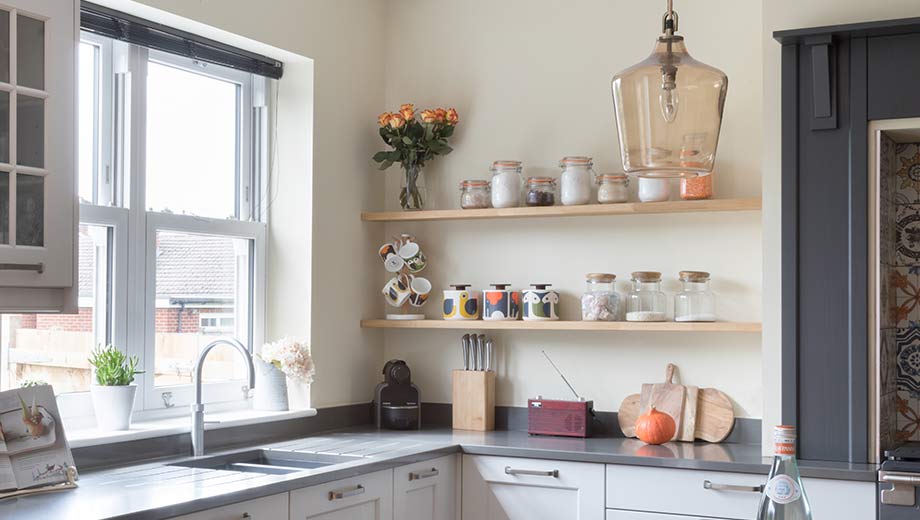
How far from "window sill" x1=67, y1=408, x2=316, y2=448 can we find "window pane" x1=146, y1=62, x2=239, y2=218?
0.74 meters

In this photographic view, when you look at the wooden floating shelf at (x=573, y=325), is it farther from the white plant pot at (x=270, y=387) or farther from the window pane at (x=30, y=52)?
the window pane at (x=30, y=52)

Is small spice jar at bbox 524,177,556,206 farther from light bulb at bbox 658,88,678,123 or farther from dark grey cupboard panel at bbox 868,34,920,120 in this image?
light bulb at bbox 658,88,678,123

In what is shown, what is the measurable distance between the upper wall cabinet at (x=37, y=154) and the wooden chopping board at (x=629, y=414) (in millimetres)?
2121

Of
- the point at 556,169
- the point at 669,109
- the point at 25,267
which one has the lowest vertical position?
the point at 25,267

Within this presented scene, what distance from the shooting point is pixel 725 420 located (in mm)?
3748

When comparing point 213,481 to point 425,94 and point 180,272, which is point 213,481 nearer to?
point 180,272

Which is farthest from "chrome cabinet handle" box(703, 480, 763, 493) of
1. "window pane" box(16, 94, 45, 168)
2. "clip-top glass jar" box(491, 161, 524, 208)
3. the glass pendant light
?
"window pane" box(16, 94, 45, 168)

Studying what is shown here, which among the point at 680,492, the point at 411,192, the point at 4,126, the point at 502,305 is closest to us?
the point at 4,126

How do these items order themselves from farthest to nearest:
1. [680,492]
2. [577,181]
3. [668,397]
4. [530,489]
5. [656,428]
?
[577,181] < [668,397] < [656,428] < [530,489] < [680,492]

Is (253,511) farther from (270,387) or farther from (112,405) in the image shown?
(270,387)

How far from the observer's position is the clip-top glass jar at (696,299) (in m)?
3.73

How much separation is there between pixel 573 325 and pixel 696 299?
46 centimetres

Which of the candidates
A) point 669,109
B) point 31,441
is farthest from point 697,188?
point 31,441

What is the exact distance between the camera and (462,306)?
13.7 ft
